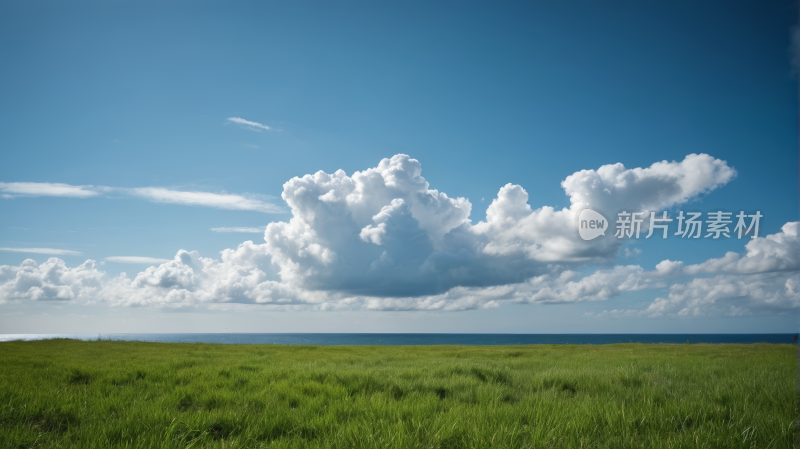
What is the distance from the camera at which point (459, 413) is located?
207 inches

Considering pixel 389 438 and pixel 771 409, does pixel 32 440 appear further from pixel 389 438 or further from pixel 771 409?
pixel 771 409

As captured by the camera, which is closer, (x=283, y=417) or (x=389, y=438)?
(x=389, y=438)

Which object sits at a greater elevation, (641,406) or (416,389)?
(641,406)

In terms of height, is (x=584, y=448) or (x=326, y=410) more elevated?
(x=584, y=448)

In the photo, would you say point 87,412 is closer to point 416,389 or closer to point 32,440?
point 32,440

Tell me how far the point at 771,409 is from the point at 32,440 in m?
9.86

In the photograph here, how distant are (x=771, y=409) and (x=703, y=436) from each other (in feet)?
8.14

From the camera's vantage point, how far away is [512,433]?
4.04 metres

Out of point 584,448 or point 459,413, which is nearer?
point 584,448

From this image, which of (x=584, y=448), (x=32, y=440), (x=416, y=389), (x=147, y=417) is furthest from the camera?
(x=416, y=389)

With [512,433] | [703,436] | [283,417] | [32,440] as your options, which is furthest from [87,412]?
[703,436]

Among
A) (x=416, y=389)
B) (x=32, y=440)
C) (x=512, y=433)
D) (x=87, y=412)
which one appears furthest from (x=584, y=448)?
(x=87, y=412)

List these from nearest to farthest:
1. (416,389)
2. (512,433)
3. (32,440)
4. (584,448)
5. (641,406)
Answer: (584,448), (512,433), (32,440), (641,406), (416,389)

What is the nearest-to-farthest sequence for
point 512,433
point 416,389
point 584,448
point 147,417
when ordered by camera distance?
point 584,448
point 512,433
point 147,417
point 416,389
